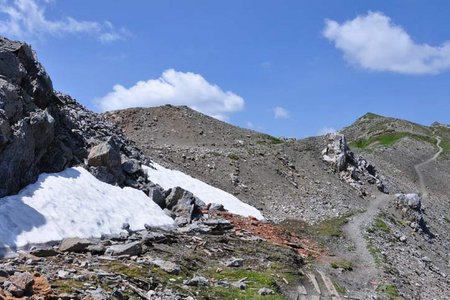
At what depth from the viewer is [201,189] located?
40344mm

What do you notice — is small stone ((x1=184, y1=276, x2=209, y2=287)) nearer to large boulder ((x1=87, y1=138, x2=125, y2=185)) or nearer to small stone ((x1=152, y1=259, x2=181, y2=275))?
small stone ((x1=152, y1=259, x2=181, y2=275))

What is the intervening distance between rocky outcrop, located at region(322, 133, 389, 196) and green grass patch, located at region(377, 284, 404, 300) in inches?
1290

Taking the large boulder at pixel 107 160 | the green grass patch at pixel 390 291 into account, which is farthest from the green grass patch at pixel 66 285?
the green grass patch at pixel 390 291

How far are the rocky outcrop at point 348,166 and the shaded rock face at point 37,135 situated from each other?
34388 millimetres

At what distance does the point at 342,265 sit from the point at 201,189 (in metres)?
15.1

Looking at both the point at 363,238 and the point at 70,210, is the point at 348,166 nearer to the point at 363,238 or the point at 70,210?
the point at 363,238

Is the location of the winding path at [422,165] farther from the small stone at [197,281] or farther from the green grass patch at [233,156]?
the small stone at [197,281]

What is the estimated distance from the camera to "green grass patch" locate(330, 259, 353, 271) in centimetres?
2835

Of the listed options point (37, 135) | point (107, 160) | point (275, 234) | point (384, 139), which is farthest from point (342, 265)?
point (384, 139)

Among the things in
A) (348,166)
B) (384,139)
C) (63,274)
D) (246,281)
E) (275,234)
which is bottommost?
(63,274)


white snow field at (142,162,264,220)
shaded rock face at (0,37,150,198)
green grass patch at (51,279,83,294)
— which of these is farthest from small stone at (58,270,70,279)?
white snow field at (142,162,264,220)

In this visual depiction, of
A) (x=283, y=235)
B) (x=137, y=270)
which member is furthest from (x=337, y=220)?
(x=137, y=270)

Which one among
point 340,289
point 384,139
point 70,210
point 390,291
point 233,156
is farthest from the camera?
point 384,139

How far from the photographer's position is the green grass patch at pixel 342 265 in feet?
93.0
